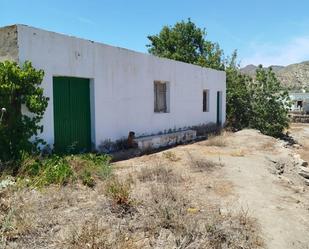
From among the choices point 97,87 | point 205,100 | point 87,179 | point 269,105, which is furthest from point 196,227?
point 269,105

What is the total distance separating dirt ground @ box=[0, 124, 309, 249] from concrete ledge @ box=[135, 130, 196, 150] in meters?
1.86

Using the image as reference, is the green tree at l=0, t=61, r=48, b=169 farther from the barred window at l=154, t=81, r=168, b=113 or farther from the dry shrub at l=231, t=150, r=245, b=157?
the barred window at l=154, t=81, r=168, b=113

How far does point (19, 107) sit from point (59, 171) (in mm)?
1776

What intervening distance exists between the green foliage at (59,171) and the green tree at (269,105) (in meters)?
13.7

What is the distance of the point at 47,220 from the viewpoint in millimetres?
4754

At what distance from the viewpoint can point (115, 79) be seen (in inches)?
431

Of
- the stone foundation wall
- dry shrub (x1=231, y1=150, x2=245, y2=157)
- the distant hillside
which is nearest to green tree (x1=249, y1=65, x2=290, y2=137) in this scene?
dry shrub (x1=231, y1=150, x2=245, y2=157)

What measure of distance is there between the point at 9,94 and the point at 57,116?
Result: 1.78 m

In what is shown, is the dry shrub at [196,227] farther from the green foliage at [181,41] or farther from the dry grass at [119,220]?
the green foliage at [181,41]

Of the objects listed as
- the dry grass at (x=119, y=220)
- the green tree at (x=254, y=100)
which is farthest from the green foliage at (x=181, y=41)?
the dry grass at (x=119, y=220)

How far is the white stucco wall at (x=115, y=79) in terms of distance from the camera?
337 inches

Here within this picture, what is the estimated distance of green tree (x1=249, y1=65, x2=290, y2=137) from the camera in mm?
19859

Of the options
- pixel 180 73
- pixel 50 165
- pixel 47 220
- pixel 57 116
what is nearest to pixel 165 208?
pixel 47 220

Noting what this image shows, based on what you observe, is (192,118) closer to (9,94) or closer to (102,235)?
(9,94)
